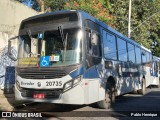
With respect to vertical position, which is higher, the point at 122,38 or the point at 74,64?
the point at 122,38

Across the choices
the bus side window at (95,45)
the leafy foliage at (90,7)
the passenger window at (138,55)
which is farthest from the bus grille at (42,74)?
the leafy foliage at (90,7)

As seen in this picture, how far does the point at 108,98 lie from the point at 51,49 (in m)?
3.03

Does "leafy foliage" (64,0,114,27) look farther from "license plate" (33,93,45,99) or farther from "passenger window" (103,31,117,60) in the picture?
"license plate" (33,93,45,99)

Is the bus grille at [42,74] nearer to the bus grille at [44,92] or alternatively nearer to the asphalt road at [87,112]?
the bus grille at [44,92]

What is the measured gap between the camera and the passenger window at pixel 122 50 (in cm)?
1234

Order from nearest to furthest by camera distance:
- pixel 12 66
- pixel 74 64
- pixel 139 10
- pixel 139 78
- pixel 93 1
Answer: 1. pixel 74 64
2. pixel 12 66
3. pixel 139 78
4. pixel 93 1
5. pixel 139 10

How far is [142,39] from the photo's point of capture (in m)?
28.1

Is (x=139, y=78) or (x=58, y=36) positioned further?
(x=139, y=78)

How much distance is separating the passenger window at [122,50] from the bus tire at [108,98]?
1.80m

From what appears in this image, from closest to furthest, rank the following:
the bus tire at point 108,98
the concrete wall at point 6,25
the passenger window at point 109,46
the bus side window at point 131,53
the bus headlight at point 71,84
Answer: the bus headlight at point 71,84 < the bus tire at point 108,98 < the passenger window at point 109,46 < the concrete wall at point 6,25 < the bus side window at point 131,53

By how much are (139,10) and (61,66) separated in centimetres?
2300

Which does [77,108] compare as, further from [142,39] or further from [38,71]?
[142,39]

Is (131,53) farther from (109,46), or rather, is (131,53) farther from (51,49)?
(51,49)

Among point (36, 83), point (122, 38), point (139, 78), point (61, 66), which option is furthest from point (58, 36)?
point (139, 78)
